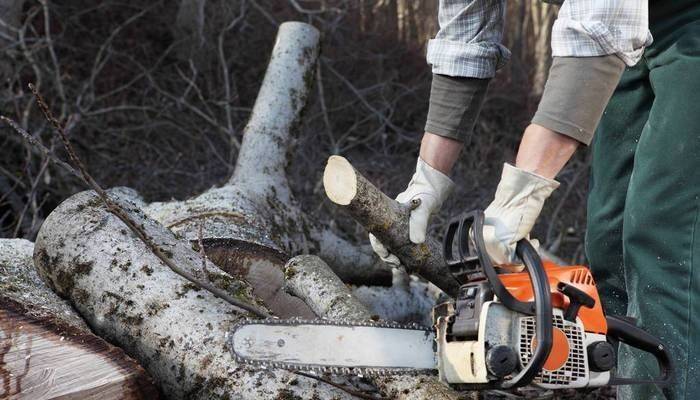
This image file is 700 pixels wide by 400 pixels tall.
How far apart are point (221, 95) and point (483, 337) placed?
225 inches

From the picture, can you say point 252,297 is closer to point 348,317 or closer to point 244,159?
point 348,317

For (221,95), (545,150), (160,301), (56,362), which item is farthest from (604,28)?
(221,95)

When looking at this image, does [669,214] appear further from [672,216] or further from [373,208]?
[373,208]

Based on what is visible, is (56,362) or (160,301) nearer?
(56,362)

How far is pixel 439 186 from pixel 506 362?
604 millimetres

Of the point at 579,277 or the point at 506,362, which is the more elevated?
the point at 579,277

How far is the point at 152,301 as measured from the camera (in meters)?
1.89

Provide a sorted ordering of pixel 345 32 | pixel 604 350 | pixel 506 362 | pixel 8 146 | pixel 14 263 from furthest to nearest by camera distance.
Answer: pixel 345 32 → pixel 8 146 → pixel 14 263 → pixel 604 350 → pixel 506 362

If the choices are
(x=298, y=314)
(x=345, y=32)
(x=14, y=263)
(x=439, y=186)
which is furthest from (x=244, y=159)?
(x=345, y=32)

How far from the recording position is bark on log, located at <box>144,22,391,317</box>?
258 centimetres

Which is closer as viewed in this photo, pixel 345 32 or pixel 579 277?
pixel 579 277

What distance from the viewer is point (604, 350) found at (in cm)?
166

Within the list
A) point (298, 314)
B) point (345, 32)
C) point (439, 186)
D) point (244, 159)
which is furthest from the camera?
point (345, 32)

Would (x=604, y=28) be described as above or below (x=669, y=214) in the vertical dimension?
above
